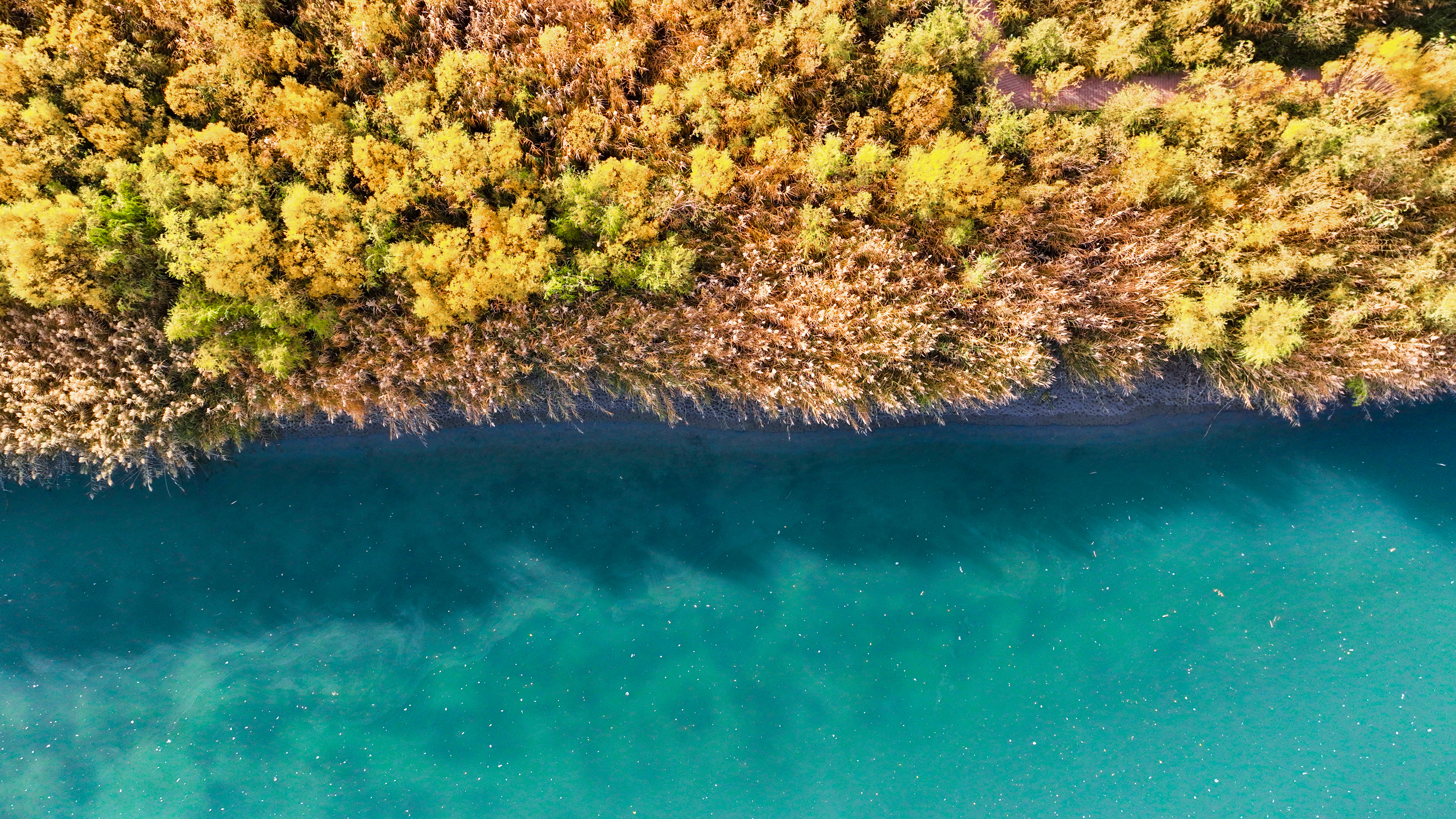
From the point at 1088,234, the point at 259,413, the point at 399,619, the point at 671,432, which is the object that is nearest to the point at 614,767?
the point at 399,619

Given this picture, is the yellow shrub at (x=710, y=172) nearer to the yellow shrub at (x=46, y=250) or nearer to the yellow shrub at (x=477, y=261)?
the yellow shrub at (x=477, y=261)

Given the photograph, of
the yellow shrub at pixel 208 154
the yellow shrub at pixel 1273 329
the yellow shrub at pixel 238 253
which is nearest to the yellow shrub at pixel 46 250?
the yellow shrub at pixel 208 154

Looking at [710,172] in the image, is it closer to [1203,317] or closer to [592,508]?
[592,508]

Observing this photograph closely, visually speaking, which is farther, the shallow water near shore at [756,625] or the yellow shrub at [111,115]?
the shallow water near shore at [756,625]

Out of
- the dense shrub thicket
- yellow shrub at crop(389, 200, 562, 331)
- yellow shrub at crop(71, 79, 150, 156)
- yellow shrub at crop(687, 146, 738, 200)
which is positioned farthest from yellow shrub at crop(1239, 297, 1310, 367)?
yellow shrub at crop(71, 79, 150, 156)

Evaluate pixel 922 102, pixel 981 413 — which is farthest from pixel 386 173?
pixel 981 413
